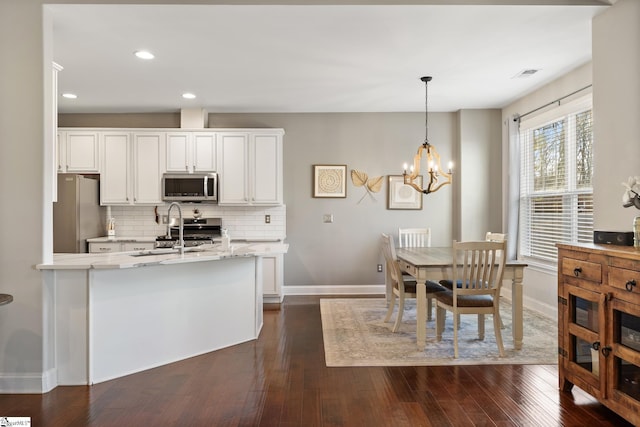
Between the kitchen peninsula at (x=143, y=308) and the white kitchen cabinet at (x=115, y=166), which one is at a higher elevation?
the white kitchen cabinet at (x=115, y=166)

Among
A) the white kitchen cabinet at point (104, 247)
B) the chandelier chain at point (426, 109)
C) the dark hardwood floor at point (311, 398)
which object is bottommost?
the dark hardwood floor at point (311, 398)

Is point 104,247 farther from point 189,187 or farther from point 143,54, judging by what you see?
point 143,54

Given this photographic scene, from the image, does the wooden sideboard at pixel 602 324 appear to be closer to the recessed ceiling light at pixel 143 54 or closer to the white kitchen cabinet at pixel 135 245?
the recessed ceiling light at pixel 143 54

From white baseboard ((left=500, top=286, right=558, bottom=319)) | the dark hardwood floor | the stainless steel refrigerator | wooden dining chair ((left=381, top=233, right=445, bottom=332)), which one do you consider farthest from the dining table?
the stainless steel refrigerator

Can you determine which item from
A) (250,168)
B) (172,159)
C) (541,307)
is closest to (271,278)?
(250,168)

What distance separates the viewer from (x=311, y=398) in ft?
8.38

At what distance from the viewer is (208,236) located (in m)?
5.39

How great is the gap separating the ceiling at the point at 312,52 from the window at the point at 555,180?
1.62 feet

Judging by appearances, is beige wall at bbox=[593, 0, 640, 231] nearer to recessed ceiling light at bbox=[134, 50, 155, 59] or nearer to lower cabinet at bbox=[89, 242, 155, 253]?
recessed ceiling light at bbox=[134, 50, 155, 59]

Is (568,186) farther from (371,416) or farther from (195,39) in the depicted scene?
(195,39)

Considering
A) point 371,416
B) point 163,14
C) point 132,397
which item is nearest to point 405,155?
point 163,14

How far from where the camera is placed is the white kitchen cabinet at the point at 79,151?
17.8 feet

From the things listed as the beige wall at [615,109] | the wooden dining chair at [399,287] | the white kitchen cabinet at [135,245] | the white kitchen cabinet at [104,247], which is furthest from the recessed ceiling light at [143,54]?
the beige wall at [615,109]

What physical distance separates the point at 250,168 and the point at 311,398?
3.55 m
